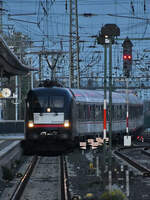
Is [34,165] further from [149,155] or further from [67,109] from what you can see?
[149,155]

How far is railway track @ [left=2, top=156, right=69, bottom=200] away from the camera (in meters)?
13.8

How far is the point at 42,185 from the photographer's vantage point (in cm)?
1598

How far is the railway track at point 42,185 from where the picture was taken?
45.1 feet

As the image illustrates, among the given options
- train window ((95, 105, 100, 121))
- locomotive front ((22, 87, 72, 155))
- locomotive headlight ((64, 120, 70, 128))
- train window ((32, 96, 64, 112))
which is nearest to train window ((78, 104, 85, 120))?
locomotive front ((22, 87, 72, 155))

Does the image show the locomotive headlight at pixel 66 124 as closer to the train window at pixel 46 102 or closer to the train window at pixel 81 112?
the train window at pixel 46 102

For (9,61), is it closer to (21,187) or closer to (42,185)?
(42,185)

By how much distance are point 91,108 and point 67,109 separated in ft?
16.6

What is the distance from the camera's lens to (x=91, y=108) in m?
28.2

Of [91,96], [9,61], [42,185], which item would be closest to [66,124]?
[9,61]

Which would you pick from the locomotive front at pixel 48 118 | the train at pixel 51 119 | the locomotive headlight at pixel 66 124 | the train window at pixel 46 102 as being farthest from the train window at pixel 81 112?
the locomotive headlight at pixel 66 124

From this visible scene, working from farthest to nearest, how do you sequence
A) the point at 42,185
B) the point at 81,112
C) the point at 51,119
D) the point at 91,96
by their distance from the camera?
Answer: the point at 91,96
the point at 81,112
the point at 51,119
the point at 42,185

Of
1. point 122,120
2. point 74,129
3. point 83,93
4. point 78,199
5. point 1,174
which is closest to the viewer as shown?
point 78,199

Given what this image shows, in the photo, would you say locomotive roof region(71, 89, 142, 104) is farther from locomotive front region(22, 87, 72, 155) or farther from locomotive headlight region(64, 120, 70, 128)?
locomotive headlight region(64, 120, 70, 128)

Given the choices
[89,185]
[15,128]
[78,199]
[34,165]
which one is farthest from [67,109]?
[15,128]
